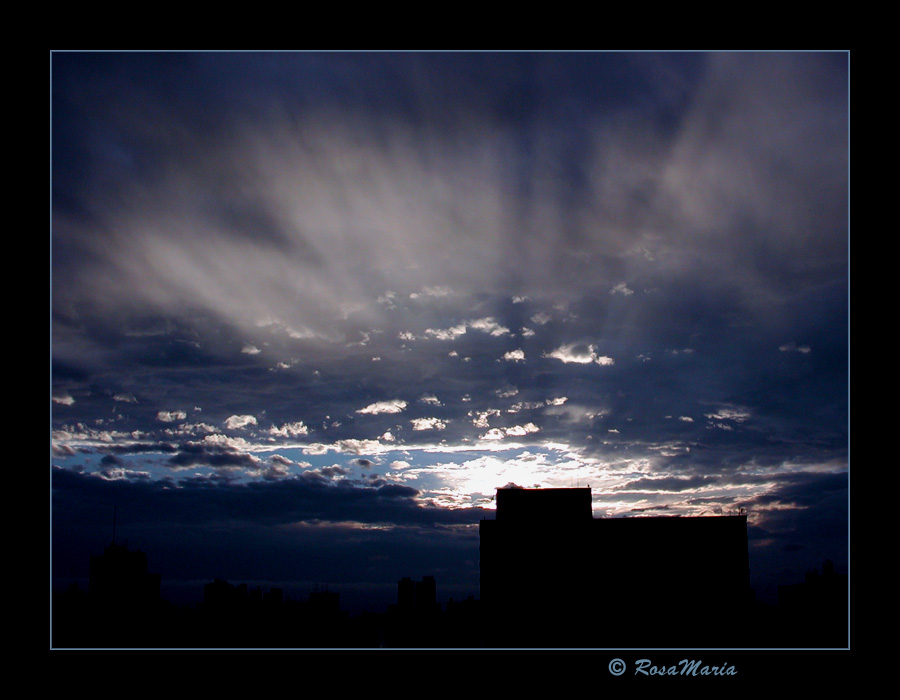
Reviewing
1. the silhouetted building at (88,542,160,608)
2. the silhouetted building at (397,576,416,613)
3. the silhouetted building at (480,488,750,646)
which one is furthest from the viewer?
the silhouetted building at (480,488,750,646)

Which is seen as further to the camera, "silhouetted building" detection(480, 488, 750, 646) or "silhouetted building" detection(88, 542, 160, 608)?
"silhouetted building" detection(480, 488, 750, 646)

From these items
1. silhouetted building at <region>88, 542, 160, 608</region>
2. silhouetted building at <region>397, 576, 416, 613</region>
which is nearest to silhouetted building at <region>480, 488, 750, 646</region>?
silhouetted building at <region>397, 576, 416, 613</region>

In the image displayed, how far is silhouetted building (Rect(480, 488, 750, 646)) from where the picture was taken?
16.8 meters

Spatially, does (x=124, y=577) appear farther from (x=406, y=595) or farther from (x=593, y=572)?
(x=593, y=572)

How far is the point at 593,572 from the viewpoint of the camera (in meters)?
19.0

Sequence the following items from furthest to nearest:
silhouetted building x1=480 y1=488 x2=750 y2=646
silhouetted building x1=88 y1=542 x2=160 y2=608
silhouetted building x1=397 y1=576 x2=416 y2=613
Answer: silhouetted building x1=480 y1=488 x2=750 y2=646 → silhouetted building x1=397 y1=576 x2=416 y2=613 → silhouetted building x1=88 y1=542 x2=160 y2=608

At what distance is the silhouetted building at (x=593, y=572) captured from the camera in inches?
661

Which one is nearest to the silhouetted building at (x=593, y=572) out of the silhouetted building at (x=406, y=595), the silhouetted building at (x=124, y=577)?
the silhouetted building at (x=406, y=595)

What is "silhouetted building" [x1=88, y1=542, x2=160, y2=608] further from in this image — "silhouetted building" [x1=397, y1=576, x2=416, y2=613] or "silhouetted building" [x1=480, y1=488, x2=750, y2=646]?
"silhouetted building" [x1=480, y1=488, x2=750, y2=646]

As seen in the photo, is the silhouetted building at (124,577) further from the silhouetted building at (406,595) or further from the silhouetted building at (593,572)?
the silhouetted building at (593,572)
